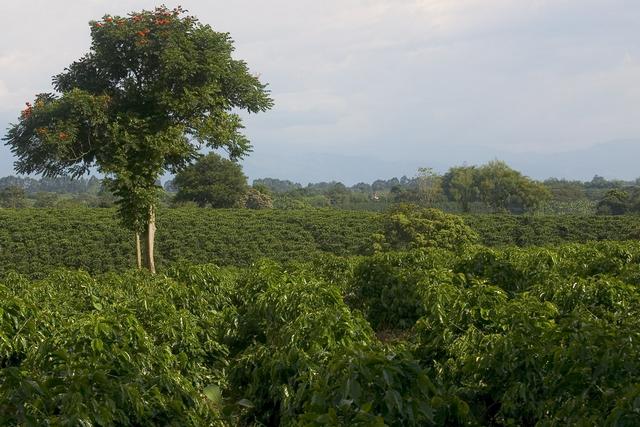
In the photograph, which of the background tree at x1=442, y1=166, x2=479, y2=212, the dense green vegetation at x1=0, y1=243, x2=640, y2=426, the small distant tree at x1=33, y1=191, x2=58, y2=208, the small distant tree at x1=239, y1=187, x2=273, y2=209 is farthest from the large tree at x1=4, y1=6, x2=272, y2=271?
the small distant tree at x1=33, y1=191, x2=58, y2=208

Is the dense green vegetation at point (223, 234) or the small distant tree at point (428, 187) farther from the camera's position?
the small distant tree at point (428, 187)

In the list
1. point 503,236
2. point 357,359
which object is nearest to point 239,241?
point 503,236

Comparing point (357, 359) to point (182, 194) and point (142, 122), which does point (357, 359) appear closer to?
point (142, 122)

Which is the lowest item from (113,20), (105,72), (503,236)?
(503,236)

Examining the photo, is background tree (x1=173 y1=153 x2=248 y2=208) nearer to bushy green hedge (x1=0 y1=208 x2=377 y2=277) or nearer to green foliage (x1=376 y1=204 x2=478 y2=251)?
bushy green hedge (x1=0 y1=208 x2=377 y2=277)

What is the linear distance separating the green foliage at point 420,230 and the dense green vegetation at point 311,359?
1472 cm

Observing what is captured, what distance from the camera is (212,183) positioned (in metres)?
46.5

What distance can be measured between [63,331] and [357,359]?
2570 mm

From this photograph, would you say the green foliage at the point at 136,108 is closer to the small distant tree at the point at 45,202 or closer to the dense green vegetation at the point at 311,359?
the dense green vegetation at the point at 311,359

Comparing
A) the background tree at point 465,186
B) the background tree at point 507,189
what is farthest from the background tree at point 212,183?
the background tree at point 507,189

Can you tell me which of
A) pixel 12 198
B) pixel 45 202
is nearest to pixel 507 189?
A: pixel 45 202

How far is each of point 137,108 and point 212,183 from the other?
2928 centimetres

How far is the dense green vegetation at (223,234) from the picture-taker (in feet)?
93.8

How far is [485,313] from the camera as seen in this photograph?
20.8 ft
